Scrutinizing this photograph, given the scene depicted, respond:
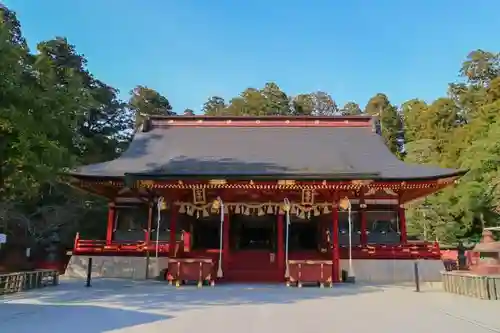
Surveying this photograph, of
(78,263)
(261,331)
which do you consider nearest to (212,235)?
(78,263)

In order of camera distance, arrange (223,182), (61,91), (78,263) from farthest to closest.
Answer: (78,263), (223,182), (61,91)

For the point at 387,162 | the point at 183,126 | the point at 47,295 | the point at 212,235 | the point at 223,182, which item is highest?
the point at 183,126

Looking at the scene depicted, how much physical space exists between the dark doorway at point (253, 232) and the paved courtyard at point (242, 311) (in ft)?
16.5

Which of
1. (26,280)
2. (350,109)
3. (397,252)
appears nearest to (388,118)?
(350,109)

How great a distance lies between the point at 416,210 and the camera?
24500 mm

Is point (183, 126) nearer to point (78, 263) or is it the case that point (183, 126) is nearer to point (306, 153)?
point (306, 153)

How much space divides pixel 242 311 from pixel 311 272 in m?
4.95

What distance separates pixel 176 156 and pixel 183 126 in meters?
3.55

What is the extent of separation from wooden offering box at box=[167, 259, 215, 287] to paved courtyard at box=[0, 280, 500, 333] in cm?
122

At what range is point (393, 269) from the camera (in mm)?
13328

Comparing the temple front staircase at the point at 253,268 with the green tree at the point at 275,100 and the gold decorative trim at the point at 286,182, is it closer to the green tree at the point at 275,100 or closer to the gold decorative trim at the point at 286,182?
the gold decorative trim at the point at 286,182

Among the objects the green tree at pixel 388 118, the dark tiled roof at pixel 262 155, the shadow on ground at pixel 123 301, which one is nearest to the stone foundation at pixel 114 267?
the shadow on ground at pixel 123 301

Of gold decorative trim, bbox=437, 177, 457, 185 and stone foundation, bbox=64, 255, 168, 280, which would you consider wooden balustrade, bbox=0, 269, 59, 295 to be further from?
gold decorative trim, bbox=437, 177, 457, 185

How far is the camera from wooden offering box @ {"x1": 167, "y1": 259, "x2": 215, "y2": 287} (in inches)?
456
